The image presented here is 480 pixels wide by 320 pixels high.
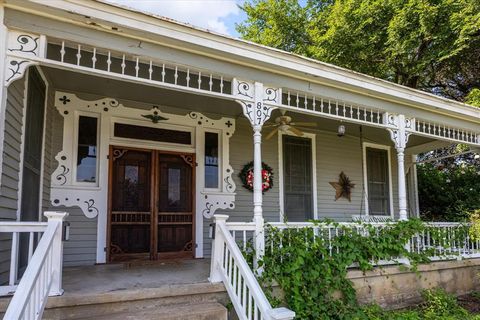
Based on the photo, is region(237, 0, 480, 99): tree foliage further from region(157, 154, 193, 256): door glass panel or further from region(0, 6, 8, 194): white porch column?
region(0, 6, 8, 194): white porch column

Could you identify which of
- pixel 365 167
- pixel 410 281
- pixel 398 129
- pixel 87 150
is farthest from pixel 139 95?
pixel 365 167

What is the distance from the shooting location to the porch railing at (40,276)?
205 centimetres

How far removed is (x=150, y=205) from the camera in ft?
18.0

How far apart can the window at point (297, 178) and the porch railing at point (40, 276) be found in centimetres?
435

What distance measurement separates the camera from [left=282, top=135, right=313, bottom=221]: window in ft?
22.3

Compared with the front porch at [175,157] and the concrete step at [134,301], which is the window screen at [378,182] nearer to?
the front porch at [175,157]

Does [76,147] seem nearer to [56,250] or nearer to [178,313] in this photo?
[56,250]

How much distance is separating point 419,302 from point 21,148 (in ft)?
18.1

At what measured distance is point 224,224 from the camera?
3951mm

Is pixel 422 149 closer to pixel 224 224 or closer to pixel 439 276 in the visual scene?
pixel 439 276

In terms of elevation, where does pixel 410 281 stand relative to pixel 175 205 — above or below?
below

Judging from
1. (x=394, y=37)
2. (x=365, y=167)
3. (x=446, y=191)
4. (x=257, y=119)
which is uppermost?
(x=394, y=37)

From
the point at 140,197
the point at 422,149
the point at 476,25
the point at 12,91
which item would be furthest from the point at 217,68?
the point at 476,25

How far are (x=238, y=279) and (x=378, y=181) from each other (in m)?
5.57
